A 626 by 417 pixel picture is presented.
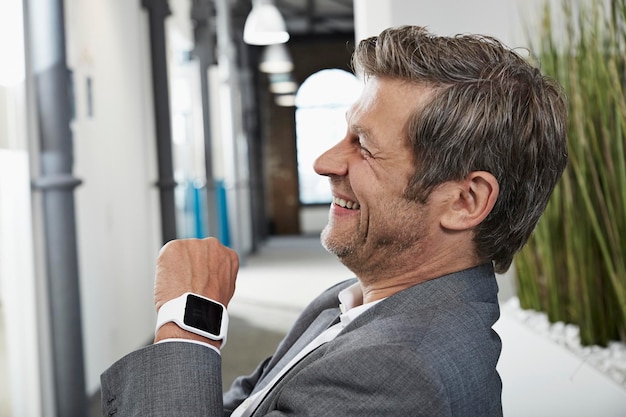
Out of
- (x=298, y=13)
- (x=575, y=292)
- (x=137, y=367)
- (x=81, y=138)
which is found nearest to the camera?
(x=137, y=367)

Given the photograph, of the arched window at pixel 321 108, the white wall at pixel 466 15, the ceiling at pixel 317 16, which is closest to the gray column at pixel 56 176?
the white wall at pixel 466 15

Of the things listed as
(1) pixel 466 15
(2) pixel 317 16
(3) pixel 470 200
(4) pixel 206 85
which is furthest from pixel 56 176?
(2) pixel 317 16

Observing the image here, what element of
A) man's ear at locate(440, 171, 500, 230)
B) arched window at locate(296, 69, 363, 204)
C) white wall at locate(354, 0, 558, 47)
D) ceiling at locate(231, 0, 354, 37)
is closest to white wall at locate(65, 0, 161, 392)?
white wall at locate(354, 0, 558, 47)

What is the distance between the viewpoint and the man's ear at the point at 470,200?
108cm

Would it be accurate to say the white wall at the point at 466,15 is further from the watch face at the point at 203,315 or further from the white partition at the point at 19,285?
the watch face at the point at 203,315

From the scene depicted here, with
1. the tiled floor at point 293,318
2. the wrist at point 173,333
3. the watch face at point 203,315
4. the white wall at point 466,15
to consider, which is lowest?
the tiled floor at point 293,318

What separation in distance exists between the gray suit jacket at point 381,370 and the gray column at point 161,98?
416 cm

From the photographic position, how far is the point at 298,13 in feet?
46.8

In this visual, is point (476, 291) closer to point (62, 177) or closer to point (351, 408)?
point (351, 408)

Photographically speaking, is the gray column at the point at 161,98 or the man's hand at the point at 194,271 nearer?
the man's hand at the point at 194,271

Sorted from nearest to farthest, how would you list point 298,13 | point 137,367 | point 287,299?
point 137,367
point 287,299
point 298,13

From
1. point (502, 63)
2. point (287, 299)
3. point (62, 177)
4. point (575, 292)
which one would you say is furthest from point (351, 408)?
point (287, 299)

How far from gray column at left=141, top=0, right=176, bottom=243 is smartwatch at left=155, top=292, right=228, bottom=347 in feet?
13.4

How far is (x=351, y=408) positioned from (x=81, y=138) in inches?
122
